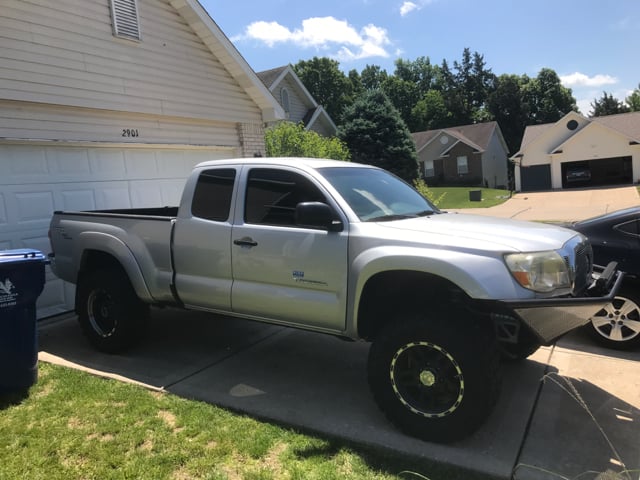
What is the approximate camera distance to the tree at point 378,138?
30.3 metres

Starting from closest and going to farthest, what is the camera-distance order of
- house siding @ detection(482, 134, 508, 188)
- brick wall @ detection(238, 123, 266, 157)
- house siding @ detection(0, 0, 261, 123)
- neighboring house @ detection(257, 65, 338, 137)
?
house siding @ detection(0, 0, 261, 123) → brick wall @ detection(238, 123, 266, 157) → neighboring house @ detection(257, 65, 338, 137) → house siding @ detection(482, 134, 508, 188)

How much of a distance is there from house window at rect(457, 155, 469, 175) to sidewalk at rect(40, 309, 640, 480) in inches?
1679

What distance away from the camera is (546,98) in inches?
2810

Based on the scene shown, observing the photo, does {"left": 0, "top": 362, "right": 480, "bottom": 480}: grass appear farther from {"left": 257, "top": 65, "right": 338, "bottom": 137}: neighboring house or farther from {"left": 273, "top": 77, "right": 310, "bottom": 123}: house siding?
{"left": 273, "top": 77, "right": 310, "bottom": 123}: house siding

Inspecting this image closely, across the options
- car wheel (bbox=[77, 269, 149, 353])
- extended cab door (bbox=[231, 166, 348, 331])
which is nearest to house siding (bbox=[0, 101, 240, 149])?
car wheel (bbox=[77, 269, 149, 353])

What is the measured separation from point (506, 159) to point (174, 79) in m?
52.3

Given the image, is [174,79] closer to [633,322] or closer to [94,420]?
[94,420]

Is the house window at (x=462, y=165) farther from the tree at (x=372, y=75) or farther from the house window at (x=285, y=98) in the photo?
the tree at (x=372, y=75)

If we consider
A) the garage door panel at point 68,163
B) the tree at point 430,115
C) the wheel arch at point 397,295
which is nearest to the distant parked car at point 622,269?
the wheel arch at point 397,295

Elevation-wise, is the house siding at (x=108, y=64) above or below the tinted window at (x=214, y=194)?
above

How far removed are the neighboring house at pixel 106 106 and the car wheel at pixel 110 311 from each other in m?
2.05

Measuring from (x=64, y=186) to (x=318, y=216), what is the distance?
511cm

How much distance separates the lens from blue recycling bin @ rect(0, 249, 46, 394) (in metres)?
4.09

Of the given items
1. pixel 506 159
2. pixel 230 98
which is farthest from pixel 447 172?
→ pixel 230 98
